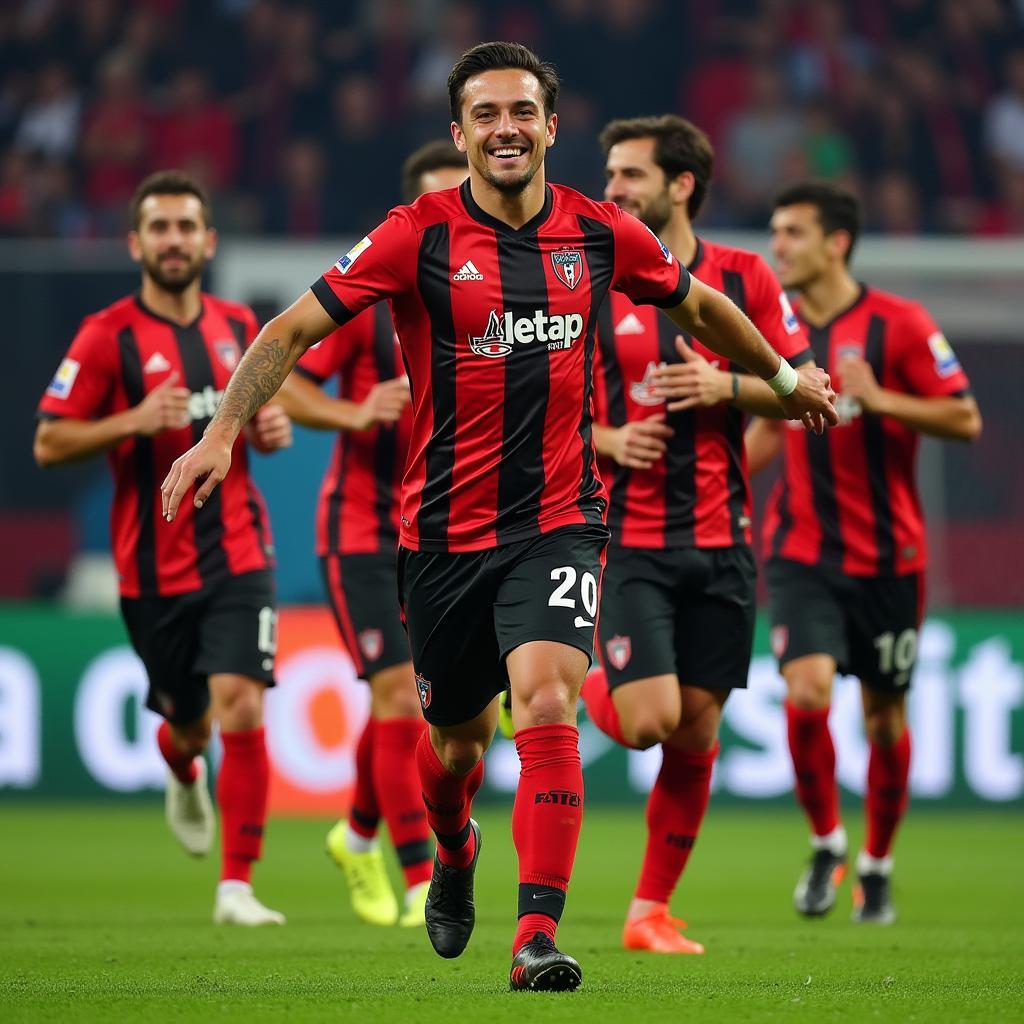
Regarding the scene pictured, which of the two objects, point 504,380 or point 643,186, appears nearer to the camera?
point 504,380

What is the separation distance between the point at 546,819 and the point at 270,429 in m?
2.78

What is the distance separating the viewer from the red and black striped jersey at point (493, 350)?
4.95m

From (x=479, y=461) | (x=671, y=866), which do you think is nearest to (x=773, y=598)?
(x=671, y=866)

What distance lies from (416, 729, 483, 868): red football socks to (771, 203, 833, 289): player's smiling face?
327cm

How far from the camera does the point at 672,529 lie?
639 cm

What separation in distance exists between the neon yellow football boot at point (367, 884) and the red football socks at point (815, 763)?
1620 millimetres

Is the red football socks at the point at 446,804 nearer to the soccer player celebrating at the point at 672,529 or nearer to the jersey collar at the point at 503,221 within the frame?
the soccer player celebrating at the point at 672,529

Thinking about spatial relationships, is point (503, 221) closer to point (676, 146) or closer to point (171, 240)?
point (676, 146)

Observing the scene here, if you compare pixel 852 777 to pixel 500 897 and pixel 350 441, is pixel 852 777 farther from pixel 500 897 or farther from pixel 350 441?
pixel 350 441

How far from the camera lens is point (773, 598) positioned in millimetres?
7633

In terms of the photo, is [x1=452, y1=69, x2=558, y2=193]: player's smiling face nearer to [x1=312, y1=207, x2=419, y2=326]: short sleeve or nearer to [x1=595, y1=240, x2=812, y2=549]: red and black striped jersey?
[x1=312, y1=207, x2=419, y2=326]: short sleeve

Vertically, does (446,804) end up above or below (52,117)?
below

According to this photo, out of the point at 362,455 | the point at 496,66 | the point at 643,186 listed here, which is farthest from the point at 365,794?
the point at 496,66

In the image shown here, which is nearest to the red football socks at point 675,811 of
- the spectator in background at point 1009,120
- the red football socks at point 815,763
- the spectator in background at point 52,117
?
the red football socks at point 815,763
